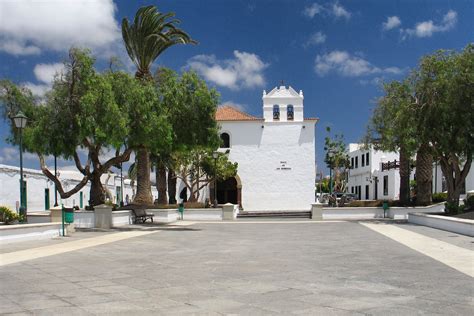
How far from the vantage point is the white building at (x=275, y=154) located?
44531 millimetres

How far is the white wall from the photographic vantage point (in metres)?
44.4

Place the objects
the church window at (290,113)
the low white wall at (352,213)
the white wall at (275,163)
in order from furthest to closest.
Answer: the church window at (290,113)
the white wall at (275,163)
the low white wall at (352,213)

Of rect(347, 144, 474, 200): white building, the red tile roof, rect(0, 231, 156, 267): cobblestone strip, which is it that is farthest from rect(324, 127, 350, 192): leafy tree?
rect(0, 231, 156, 267): cobblestone strip

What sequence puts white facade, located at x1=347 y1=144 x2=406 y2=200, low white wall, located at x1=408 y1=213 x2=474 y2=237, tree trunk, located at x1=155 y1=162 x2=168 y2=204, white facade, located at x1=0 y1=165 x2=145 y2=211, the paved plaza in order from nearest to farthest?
the paved plaza
low white wall, located at x1=408 y1=213 x2=474 y2=237
white facade, located at x1=0 y1=165 x2=145 y2=211
tree trunk, located at x1=155 y1=162 x2=168 y2=204
white facade, located at x1=347 y1=144 x2=406 y2=200

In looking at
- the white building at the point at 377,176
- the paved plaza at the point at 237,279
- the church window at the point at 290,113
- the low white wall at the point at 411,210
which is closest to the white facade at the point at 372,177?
the white building at the point at 377,176

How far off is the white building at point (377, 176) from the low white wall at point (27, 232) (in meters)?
33.5

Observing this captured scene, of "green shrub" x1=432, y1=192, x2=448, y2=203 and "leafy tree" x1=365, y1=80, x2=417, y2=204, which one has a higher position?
"leafy tree" x1=365, y1=80, x2=417, y2=204

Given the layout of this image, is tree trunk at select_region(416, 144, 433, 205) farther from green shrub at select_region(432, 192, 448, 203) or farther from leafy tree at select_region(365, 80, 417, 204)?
leafy tree at select_region(365, 80, 417, 204)

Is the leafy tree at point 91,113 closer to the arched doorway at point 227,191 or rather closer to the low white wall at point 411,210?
the low white wall at point 411,210

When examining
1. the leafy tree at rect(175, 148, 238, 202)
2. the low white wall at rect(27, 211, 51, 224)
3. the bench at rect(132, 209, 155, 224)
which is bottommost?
the bench at rect(132, 209, 155, 224)

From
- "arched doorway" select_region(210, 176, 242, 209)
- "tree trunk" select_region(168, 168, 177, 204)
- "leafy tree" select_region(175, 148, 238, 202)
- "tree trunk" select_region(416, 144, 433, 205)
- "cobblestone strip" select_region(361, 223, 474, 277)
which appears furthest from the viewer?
"arched doorway" select_region(210, 176, 242, 209)

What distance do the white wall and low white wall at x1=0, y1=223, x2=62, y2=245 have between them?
27672 mm

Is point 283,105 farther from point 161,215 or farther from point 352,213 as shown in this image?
point 161,215

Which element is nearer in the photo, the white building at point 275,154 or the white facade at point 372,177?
the white building at point 275,154
